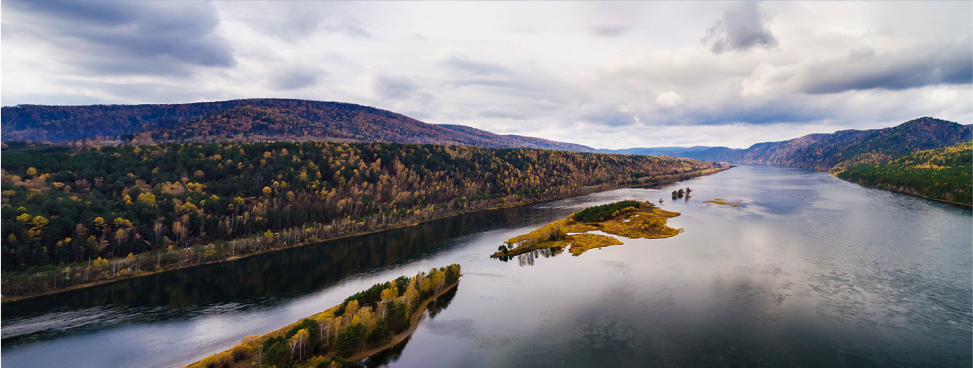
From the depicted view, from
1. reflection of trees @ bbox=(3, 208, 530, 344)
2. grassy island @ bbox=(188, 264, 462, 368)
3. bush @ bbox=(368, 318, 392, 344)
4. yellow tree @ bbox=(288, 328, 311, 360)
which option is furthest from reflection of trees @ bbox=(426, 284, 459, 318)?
reflection of trees @ bbox=(3, 208, 530, 344)

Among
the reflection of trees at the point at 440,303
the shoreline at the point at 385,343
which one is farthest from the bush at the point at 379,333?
the reflection of trees at the point at 440,303

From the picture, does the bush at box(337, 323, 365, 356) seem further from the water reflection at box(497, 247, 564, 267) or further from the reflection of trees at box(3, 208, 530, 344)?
the water reflection at box(497, 247, 564, 267)

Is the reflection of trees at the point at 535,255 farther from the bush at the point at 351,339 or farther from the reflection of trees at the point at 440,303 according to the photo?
the bush at the point at 351,339

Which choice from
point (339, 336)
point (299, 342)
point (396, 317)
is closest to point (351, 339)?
point (339, 336)

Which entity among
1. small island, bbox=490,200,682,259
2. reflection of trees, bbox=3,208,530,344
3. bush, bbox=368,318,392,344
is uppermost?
small island, bbox=490,200,682,259

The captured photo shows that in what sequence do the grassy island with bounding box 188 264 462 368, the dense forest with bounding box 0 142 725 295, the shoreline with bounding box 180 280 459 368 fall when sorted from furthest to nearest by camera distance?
the dense forest with bounding box 0 142 725 295
the shoreline with bounding box 180 280 459 368
the grassy island with bounding box 188 264 462 368

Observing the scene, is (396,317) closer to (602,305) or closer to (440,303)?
(440,303)

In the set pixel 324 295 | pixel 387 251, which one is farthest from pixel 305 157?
pixel 324 295

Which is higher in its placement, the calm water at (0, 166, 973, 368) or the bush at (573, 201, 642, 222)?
the bush at (573, 201, 642, 222)

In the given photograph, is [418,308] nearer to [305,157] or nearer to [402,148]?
[305,157]
